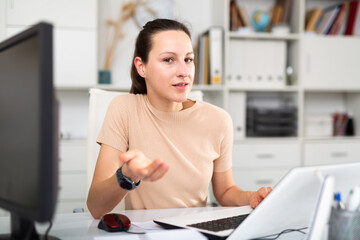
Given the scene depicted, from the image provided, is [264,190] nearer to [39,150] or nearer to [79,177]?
[39,150]

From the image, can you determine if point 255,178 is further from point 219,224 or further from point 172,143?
point 219,224

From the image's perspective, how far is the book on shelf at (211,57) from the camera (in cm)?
285

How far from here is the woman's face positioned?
1.31m

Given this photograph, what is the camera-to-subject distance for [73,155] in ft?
8.61

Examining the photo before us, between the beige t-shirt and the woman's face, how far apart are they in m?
0.08

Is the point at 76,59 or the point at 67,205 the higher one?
the point at 76,59

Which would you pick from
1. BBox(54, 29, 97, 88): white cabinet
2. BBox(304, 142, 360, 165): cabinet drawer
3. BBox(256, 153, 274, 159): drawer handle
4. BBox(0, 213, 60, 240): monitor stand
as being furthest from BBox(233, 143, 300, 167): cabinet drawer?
BBox(0, 213, 60, 240): monitor stand

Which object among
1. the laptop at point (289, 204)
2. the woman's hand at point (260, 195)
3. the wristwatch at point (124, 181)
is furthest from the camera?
the woman's hand at point (260, 195)

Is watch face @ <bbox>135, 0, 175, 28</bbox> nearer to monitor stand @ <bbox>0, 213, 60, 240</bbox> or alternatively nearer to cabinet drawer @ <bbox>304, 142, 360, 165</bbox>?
cabinet drawer @ <bbox>304, 142, 360, 165</bbox>

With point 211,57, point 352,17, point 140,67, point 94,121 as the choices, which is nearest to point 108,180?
point 94,121

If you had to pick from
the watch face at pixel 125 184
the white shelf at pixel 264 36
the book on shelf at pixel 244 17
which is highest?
the book on shelf at pixel 244 17

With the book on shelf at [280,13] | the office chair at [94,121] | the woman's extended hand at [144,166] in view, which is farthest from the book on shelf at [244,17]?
the woman's extended hand at [144,166]

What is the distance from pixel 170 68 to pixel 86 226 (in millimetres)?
599

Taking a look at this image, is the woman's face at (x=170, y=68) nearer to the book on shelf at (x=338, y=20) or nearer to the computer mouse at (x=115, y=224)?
the computer mouse at (x=115, y=224)
